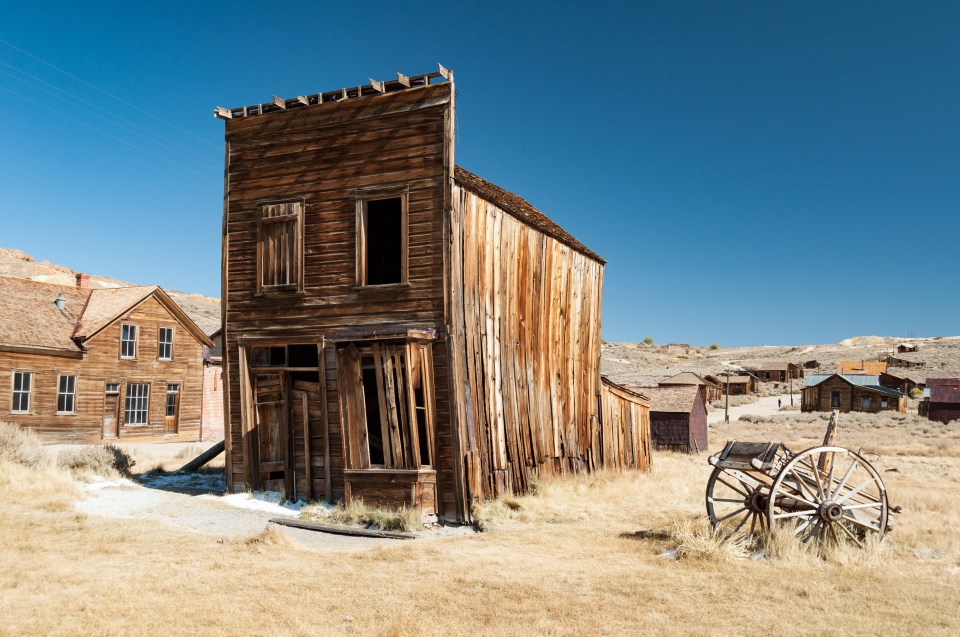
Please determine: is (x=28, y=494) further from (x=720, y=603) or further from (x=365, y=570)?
(x=720, y=603)

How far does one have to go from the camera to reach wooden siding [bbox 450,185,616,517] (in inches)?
494

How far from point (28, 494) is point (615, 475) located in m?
12.3

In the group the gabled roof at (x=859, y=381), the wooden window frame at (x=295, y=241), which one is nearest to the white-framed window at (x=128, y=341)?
the wooden window frame at (x=295, y=241)

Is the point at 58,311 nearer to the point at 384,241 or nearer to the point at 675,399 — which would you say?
the point at 384,241

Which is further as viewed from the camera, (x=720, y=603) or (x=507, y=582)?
(x=507, y=582)

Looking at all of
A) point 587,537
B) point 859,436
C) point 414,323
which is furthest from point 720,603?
point 859,436

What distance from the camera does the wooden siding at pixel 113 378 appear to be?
77.9 ft

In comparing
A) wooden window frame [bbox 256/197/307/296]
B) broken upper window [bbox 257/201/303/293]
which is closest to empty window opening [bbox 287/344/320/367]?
wooden window frame [bbox 256/197/307/296]

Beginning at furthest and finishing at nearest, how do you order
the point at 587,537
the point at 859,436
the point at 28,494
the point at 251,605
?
the point at 859,436 < the point at 28,494 < the point at 587,537 < the point at 251,605

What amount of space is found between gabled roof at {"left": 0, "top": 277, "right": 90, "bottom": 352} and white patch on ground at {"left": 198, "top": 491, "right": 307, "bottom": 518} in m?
14.0

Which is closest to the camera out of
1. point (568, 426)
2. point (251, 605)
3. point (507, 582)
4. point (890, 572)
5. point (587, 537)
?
point (251, 605)

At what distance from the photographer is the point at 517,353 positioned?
48.4 ft

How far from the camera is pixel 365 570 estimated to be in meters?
8.56

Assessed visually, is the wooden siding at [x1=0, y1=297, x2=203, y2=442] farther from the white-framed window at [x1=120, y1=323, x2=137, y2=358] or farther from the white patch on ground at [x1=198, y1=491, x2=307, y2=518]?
the white patch on ground at [x1=198, y1=491, x2=307, y2=518]
